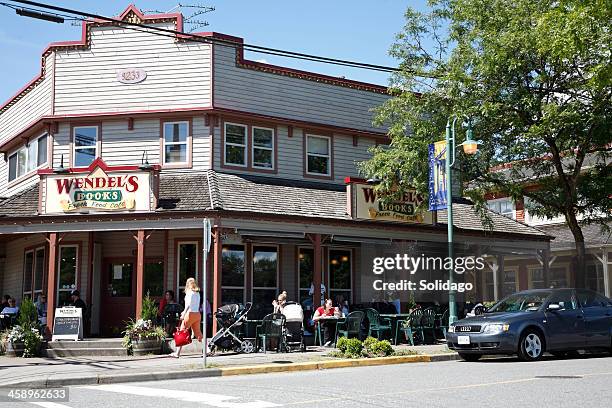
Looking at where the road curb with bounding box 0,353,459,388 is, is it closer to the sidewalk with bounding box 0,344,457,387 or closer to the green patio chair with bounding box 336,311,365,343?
the sidewalk with bounding box 0,344,457,387

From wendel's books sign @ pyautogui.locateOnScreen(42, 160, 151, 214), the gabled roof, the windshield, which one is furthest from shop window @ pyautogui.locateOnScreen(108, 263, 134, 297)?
the windshield

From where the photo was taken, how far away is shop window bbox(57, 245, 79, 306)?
23188 millimetres

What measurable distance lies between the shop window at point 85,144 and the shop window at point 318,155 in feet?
22.5

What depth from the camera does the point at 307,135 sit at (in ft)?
82.1

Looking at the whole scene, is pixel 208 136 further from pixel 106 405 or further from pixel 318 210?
pixel 106 405

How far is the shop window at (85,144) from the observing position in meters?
23.5

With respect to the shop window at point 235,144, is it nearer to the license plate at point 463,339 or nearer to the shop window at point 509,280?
the license plate at point 463,339

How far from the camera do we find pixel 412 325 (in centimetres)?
2030

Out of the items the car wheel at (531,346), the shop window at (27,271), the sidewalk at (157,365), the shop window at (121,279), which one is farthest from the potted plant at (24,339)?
the car wheel at (531,346)

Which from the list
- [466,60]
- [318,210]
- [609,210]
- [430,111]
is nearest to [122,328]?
[318,210]

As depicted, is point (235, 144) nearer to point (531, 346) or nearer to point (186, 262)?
point (186, 262)

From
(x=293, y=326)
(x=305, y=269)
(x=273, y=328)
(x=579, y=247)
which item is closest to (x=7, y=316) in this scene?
(x=273, y=328)

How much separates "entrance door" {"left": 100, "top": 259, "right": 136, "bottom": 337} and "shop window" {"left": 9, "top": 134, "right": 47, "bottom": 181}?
4.27 meters

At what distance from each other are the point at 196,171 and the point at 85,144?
373cm
